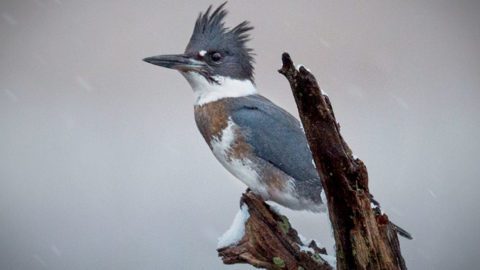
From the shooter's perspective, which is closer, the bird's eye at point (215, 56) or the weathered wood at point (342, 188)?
the weathered wood at point (342, 188)

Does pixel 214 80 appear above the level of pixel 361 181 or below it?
above

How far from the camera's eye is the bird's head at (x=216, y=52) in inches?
72.6

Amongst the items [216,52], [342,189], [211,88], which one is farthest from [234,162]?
[342,189]

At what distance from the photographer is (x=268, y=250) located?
135 centimetres

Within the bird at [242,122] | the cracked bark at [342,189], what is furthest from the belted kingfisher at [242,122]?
the cracked bark at [342,189]

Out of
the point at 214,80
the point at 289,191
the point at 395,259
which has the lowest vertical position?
the point at 395,259

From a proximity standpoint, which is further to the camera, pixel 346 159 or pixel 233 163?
pixel 233 163

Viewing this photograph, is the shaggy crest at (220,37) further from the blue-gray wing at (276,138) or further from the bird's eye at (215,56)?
the blue-gray wing at (276,138)

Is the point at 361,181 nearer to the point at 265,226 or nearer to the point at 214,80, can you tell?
the point at 265,226

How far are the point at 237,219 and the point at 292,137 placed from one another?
0.41 metres

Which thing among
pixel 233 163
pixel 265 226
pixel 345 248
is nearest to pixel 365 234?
pixel 345 248

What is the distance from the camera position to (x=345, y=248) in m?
1.15

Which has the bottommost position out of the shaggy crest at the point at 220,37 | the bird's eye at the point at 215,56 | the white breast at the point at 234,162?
the white breast at the point at 234,162

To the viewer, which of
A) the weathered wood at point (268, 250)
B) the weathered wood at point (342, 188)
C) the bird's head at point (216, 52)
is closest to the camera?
the weathered wood at point (342, 188)
